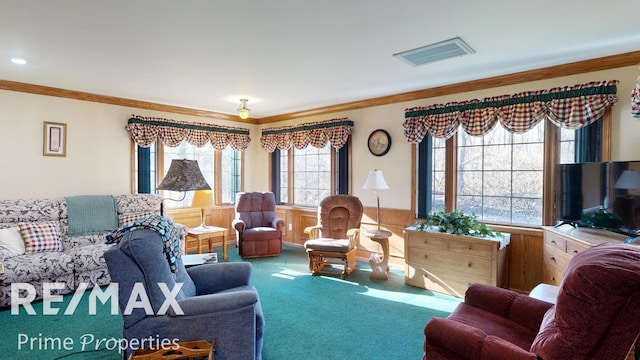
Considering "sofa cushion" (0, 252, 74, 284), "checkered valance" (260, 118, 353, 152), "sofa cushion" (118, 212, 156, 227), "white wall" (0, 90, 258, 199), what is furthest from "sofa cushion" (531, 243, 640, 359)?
"white wall" (0, 90, 258, 199)

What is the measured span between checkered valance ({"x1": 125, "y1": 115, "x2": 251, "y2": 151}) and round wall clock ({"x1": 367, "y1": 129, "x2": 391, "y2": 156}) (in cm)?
253

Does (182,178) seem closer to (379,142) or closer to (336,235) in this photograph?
(336,235)

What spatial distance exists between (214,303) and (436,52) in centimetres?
269

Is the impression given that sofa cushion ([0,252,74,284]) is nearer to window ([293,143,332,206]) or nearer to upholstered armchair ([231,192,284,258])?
upholstered armchair ([231,192,284,258])

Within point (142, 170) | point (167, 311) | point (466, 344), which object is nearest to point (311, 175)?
point (142, 170)

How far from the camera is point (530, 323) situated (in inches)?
74.8

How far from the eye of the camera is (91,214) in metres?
4.16

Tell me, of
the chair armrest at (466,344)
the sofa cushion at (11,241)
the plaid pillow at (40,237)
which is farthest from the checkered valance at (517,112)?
the sofa cushion at (11,241)

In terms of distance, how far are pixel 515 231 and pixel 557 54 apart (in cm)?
182

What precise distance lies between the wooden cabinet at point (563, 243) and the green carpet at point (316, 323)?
957mm

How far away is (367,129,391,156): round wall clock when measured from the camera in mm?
4715

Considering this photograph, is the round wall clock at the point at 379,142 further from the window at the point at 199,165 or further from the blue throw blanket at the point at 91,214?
the blue throw blanket at the point at 91,214

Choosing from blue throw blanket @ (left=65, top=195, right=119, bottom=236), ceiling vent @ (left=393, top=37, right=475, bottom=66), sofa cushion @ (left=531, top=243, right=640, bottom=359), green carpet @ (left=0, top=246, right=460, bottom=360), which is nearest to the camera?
sofa cushion @ (left=531, top=243, right=640, bottom=359)

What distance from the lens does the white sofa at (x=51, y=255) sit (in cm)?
323
